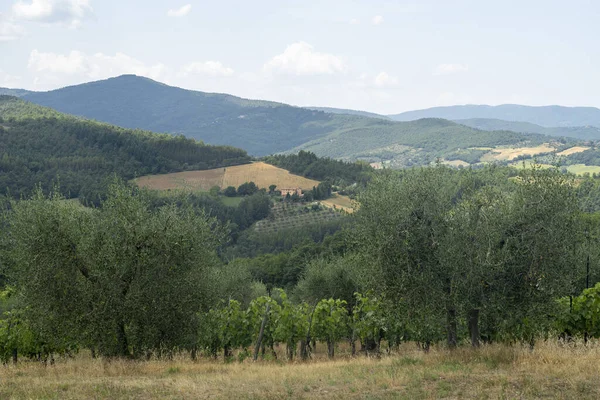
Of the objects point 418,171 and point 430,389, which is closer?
point 430,389

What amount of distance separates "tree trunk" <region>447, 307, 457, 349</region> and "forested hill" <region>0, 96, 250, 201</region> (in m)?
110

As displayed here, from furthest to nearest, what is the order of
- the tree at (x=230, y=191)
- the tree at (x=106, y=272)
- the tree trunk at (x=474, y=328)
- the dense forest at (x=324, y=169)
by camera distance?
the dense forest at (x=324, y=169), the tree at (x=230, y=191), the tree at (x=106, y=272), the tree trunk at (x=474, y=328)

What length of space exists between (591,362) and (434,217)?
5.29m

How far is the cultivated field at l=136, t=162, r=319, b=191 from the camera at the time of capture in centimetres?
14938

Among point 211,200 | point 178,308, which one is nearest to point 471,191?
point 178,308

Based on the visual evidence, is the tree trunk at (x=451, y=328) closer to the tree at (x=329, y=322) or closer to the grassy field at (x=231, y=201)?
the tree at (x=329, y=322)

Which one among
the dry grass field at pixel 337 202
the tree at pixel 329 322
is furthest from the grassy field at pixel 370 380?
the dry grass field at pixel 337 202

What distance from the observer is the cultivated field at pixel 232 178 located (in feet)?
490

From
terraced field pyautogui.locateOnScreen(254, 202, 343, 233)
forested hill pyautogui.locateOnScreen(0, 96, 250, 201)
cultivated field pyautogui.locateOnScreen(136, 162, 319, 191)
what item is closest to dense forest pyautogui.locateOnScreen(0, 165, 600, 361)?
terraced field pyautogui.locateOnScreen(254, 202, 343, 233)

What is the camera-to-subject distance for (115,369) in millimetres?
16062

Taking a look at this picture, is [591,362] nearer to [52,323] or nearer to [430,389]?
[430,389]

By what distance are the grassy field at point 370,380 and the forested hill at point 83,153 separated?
10725 cm

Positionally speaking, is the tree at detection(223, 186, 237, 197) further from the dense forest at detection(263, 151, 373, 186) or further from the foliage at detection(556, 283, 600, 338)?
the foliage at detection(556, 283, 600, 338)

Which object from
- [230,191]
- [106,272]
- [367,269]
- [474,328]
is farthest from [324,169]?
[474,328]
